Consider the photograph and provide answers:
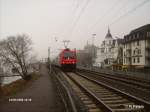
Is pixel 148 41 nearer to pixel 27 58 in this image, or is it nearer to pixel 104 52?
pixel 27 58

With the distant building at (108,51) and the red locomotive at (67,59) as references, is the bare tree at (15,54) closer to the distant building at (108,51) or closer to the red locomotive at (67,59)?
the red locomotive at (67,59)

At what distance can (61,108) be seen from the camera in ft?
28.8

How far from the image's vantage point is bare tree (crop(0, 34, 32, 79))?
48422mm

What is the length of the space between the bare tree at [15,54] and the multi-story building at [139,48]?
27259 mm

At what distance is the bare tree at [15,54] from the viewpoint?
4842 cm

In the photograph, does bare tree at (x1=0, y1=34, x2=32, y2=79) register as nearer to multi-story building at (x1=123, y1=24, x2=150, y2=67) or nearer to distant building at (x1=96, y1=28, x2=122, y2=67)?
multi-story building at (x1=123, y1=24, x2=150, y2=67)

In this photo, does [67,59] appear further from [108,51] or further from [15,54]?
[108,51]

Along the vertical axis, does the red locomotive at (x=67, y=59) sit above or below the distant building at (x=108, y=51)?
below

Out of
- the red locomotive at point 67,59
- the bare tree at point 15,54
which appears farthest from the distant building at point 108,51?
the red locomotive at point 67,59

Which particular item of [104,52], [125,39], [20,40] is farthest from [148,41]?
[104,52]

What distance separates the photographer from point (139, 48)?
5747 centimetres

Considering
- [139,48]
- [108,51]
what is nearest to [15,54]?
[139,48]

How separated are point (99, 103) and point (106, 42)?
9295 centimetres

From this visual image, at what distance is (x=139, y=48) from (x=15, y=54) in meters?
33.5
